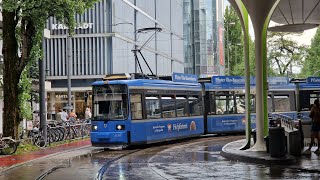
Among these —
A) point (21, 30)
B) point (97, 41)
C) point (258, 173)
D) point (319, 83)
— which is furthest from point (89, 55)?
point (258, 173)

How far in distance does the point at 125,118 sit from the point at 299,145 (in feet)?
25.8

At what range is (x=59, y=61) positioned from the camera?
55.1 meters

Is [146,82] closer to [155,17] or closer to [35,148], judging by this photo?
[35,148]

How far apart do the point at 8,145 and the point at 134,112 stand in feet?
18.0

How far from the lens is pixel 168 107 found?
2697cm

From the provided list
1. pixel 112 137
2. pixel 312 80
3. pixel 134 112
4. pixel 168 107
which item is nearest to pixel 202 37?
pixel 312 80

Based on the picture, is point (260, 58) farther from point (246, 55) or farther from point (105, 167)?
point (105, 167)

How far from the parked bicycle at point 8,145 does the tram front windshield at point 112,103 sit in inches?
140

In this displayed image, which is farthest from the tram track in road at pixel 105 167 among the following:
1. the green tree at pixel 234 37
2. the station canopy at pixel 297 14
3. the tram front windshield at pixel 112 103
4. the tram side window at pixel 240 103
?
the green tree at pixel 234 37

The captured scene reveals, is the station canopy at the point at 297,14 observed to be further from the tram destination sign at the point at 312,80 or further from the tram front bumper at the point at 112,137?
the tram front bumper at the point at 112,137

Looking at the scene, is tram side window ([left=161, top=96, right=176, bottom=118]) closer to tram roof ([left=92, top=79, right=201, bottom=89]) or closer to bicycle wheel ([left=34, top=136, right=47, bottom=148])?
tram roof ([left=92, top=79, right=201, bottom=89])

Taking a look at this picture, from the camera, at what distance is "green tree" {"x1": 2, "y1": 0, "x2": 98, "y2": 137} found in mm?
23078

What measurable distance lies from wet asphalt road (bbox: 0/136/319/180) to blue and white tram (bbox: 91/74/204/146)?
1383 mm

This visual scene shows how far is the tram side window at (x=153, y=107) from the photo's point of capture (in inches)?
984
